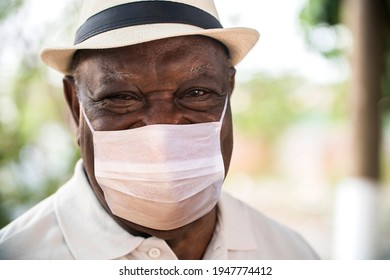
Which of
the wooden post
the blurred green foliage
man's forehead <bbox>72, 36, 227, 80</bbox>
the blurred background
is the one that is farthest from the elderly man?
the wooden post

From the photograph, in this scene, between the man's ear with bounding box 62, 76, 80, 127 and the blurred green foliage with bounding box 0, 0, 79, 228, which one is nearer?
the man's ear with bounding box 62, 76, 80, 127

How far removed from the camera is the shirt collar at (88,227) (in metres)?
1.88

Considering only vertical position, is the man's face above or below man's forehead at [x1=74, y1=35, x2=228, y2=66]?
below

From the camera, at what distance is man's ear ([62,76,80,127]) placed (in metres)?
1.88

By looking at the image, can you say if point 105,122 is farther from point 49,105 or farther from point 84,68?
point 49,105

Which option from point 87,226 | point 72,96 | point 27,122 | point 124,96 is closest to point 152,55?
point 124,96

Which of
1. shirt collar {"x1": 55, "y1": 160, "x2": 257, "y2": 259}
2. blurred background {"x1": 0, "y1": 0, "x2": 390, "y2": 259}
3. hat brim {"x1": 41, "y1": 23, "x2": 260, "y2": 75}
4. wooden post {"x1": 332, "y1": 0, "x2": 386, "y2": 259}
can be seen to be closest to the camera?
hat brim {"x1": 41, "y1": 23, "x2": 260, "y2": 75}

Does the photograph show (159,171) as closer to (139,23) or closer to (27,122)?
(139,23)

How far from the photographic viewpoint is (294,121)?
273 cm

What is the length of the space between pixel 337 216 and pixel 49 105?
55.9 inches

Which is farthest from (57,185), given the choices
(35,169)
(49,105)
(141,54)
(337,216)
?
(337,216)

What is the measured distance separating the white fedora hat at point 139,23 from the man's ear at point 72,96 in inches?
3.6

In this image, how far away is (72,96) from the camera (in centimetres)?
190

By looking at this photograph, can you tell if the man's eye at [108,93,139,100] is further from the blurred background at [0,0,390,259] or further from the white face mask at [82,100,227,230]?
the blurred background at [0,0,390,259]
